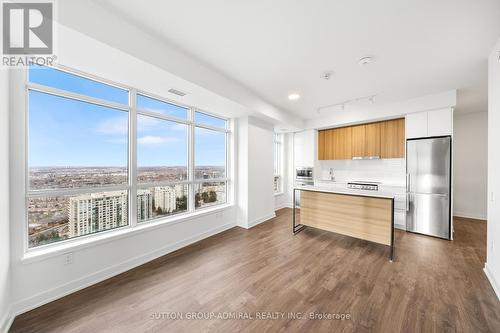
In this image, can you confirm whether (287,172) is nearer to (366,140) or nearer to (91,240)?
(366,140)

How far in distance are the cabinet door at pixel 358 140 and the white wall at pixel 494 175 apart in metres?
2.47

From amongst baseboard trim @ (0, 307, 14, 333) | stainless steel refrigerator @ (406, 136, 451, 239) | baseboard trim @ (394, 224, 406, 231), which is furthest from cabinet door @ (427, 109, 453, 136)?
baseboard trim @ (0, 307, 14, 333)

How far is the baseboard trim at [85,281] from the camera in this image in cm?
177

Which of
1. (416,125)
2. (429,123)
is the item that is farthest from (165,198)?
(429,123)

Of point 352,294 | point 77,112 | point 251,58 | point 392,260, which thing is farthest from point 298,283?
point 77,112

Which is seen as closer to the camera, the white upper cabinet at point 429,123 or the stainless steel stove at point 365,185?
the white upper cabinet at point 429,123

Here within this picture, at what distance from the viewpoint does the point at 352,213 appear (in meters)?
3.28

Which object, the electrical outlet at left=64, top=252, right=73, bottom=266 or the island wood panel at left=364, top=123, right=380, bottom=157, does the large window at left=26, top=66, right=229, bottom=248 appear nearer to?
the electrical outlet at left=64, top=252, right=73, bottom=266

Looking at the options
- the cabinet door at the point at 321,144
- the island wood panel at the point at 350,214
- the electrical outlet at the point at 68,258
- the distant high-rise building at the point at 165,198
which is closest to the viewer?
the electrical outlet at the point at 68,258

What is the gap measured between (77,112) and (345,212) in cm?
440

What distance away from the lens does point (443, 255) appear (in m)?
2.87

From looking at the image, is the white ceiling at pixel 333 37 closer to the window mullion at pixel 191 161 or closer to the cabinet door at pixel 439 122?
the cabinet door at pixel 439 122

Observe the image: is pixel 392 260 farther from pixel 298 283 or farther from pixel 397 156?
pixel 397 156

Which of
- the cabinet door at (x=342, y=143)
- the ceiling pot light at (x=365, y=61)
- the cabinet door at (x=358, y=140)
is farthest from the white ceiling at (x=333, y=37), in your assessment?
the cabinet door at (x=342, y=143)
